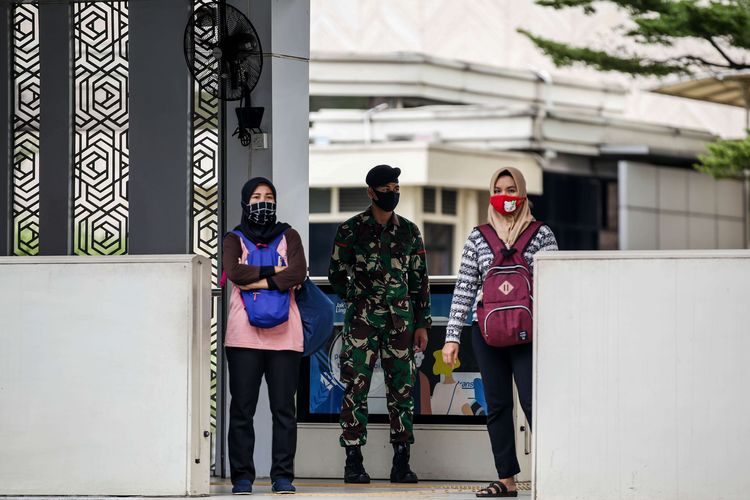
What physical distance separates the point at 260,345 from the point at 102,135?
2501mm

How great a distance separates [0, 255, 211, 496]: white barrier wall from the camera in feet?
32.4

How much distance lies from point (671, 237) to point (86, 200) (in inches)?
1337

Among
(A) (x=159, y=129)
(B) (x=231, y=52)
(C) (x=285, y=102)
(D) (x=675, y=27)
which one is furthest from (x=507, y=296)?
(D) (x=675, y=27)

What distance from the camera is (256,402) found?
33.9 feet

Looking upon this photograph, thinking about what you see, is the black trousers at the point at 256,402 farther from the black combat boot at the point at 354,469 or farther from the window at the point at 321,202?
the window at the point at 321,202

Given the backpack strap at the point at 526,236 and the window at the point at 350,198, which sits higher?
the window at the point at 350,198

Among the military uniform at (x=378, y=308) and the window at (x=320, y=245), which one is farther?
the window at (x=320, y=245)

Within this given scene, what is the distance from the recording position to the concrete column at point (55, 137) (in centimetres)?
1194

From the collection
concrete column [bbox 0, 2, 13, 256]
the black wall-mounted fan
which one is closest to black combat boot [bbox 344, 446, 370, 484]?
the black wall-mounted fan

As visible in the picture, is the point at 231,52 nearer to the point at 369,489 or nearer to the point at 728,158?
the point at 369,489

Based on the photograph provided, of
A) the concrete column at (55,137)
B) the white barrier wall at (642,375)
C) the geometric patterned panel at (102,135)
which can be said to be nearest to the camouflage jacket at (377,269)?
the geometric patterned panel at (102,135)

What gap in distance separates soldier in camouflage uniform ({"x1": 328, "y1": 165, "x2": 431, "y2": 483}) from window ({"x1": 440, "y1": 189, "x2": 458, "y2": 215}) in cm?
3083

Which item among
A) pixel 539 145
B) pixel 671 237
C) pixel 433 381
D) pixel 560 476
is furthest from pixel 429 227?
pixel 560 476

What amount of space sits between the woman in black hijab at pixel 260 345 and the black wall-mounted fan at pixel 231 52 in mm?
1364
